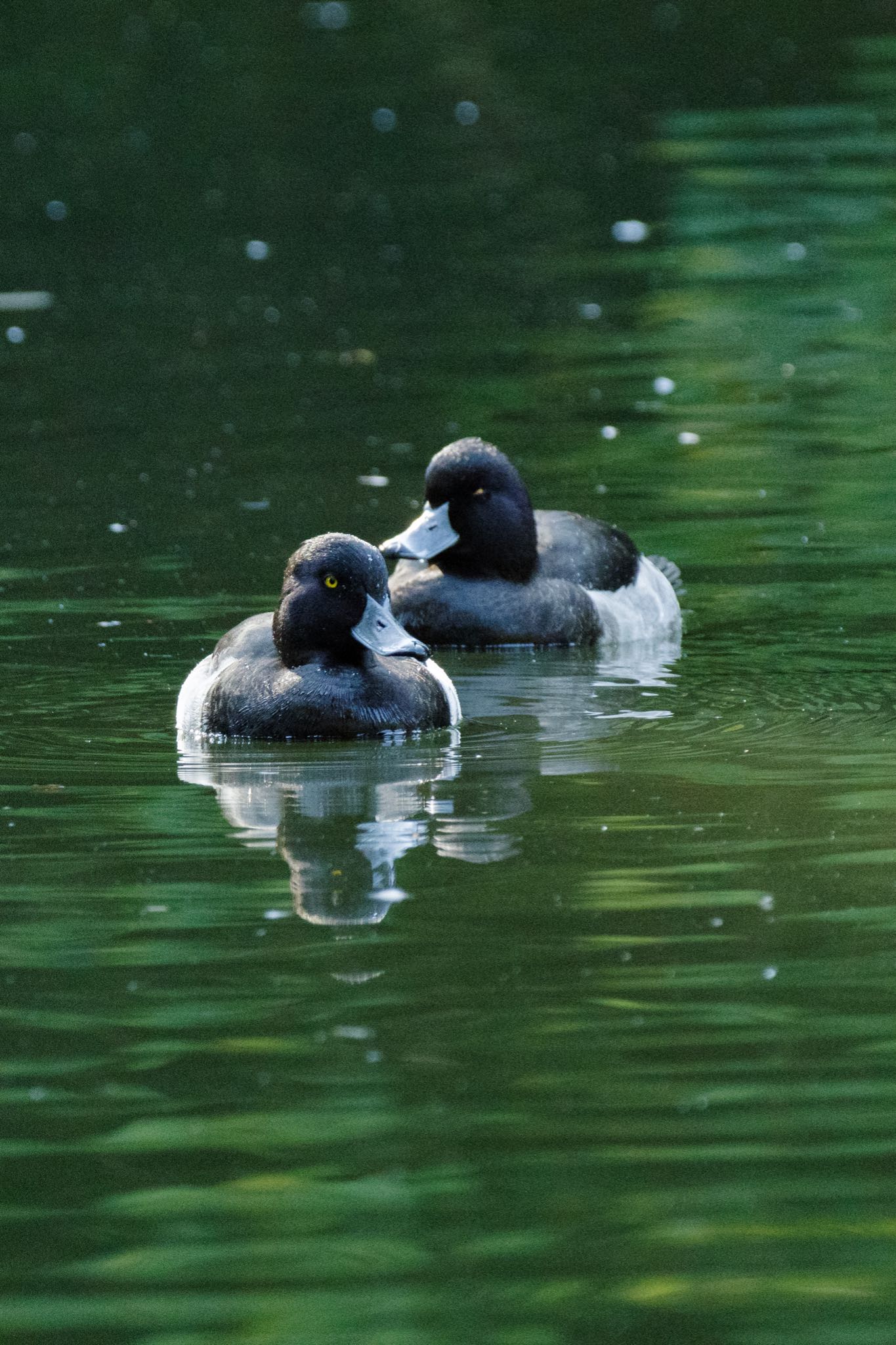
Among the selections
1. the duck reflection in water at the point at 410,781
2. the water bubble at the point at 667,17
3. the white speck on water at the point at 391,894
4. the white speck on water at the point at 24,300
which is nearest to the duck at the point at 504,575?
the duck reflection in water at the point at 410,781

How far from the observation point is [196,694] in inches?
428

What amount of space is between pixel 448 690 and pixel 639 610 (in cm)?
215

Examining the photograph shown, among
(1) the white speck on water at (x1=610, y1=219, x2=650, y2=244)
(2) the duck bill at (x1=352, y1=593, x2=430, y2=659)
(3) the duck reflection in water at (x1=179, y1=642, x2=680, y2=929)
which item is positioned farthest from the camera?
(1) the white speck on water at (x1=610, y1=219, x2=650, y2=244)

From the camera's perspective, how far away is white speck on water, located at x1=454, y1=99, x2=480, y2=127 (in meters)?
30.6

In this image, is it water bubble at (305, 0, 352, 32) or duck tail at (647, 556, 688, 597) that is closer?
duck tail at (647, 556, 688, 597)

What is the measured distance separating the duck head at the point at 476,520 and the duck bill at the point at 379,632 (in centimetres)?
239

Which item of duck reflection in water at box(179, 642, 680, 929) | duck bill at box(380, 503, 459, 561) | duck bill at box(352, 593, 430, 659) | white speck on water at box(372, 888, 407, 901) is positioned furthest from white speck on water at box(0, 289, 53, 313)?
white speck on water at box(372, 888, 407, 901)

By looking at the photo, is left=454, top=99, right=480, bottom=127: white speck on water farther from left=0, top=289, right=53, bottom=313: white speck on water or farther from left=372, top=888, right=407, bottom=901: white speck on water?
left=372, top=888, right=407, bottom=901: white speck on water

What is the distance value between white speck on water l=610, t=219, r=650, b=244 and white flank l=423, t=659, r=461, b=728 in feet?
43.9

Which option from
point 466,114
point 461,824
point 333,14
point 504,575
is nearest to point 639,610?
point 504,575

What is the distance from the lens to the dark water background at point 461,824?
18.5 feet

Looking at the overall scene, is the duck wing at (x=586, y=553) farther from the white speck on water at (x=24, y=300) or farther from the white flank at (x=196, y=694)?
the white speck on water at (x=24, y=300)

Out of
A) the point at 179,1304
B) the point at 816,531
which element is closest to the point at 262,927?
the point at 179,1304

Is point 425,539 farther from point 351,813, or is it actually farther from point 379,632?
point 351,813
